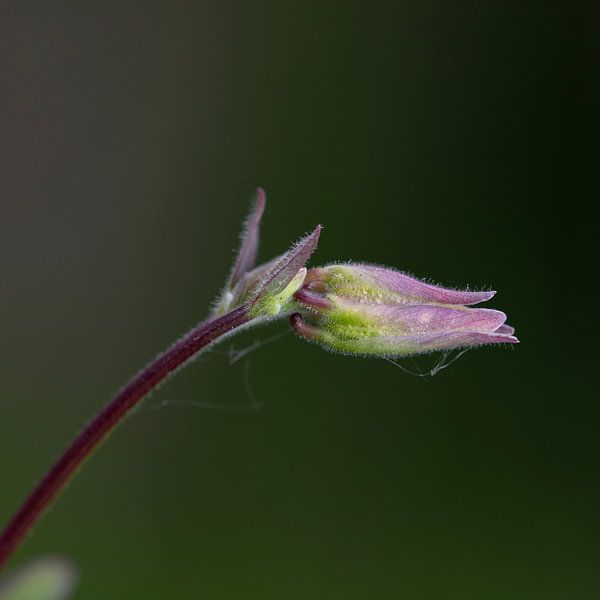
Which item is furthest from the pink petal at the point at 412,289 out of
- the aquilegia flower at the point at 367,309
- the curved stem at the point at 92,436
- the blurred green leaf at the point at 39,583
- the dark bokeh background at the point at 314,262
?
the dark bokeh background at the point at 314,262

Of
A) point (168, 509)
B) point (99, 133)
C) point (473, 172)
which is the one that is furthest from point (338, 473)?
point (99, 133)

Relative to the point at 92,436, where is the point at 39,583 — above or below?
below

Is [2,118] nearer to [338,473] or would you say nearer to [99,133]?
[99,133]

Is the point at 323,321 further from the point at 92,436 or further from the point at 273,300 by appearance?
the point at 92,436

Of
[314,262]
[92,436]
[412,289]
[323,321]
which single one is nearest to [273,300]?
[323,321]

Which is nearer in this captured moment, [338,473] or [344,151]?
[338,473]

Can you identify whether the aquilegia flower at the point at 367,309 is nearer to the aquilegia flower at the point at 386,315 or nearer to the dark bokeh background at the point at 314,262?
the aquilegia flower at the point at 386,315
